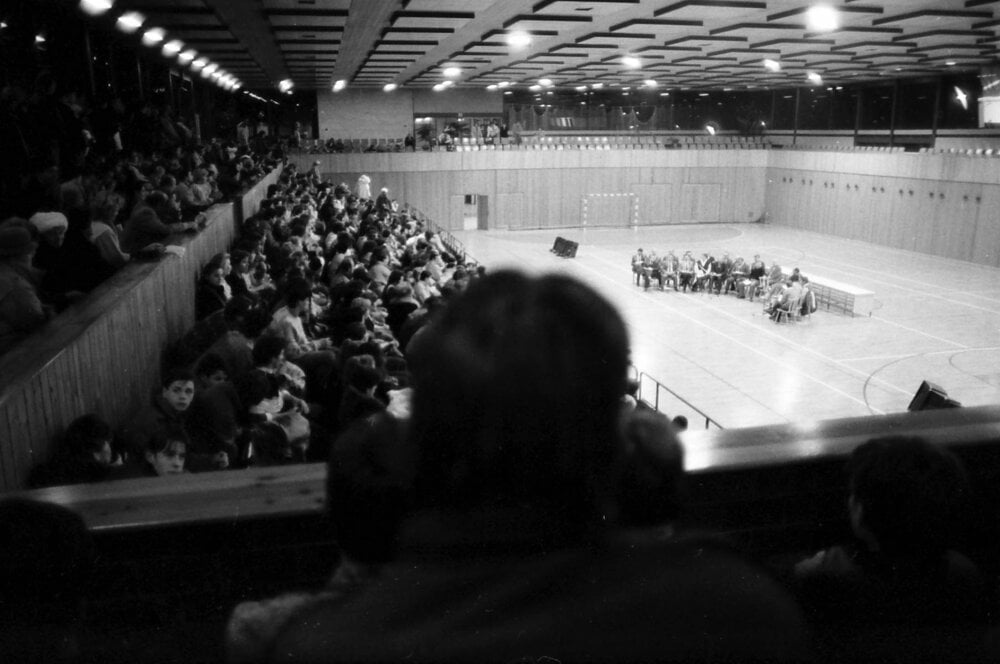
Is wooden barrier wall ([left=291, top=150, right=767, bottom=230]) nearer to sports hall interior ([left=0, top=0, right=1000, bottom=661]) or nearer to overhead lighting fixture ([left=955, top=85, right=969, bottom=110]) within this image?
sports hall interior ([left=0, top=0, right=1000, bottom=661])

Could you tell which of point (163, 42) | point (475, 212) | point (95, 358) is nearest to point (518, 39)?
point (163, 42)

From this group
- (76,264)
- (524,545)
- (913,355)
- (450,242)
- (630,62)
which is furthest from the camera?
(450,242)

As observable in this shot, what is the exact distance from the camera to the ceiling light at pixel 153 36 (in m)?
14.4

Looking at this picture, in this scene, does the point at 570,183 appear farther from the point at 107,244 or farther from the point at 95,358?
the point at 95,358

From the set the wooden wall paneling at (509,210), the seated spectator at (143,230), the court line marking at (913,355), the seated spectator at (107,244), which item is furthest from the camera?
the wooden wall paneling at (509,210)

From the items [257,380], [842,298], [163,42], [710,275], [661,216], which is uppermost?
[163,42]

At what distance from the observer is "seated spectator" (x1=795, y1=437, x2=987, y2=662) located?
143cm

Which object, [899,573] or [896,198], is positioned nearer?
[899,573]

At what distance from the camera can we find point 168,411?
13.3 feet

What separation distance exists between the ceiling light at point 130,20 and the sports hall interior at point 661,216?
56cm

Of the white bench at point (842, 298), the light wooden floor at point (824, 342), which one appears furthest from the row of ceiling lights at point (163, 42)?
the white bench at point (842, 298)

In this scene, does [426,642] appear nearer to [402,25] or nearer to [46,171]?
[46,171]

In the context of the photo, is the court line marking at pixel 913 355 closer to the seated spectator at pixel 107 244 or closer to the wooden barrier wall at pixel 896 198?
the wooden barrier wall at pixel 896 198

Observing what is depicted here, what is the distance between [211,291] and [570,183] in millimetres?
28985
